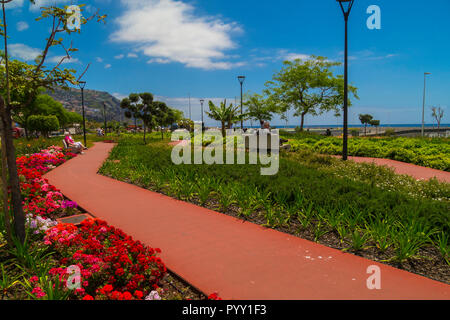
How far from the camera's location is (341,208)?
16.2ft

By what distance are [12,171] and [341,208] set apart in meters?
5.11

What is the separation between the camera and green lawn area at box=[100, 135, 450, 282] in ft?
12.6

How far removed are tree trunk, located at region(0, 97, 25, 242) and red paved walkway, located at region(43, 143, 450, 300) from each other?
161 cm

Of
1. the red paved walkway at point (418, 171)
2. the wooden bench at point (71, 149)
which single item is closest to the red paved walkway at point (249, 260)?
Result: the red paved walkway at point (418, 171)

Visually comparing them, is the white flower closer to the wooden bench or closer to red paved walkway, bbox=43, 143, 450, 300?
red paved walkway, bbox=43, 143, 450, 300

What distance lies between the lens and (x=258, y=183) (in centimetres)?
676

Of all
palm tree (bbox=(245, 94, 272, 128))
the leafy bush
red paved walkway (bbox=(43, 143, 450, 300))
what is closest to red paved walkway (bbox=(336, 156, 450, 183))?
the leafy bush

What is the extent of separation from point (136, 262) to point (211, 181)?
4298mm

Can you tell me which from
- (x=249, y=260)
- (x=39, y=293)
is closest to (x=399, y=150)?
(x=249, y=260)

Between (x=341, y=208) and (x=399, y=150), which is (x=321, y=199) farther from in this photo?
(x=399, y=150)

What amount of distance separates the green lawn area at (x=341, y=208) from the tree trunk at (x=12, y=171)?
3.53 meters

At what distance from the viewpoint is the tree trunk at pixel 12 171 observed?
10.5ft

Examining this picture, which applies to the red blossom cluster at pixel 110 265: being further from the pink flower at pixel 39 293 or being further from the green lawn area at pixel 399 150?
the green lawn area at pixel 399 150
